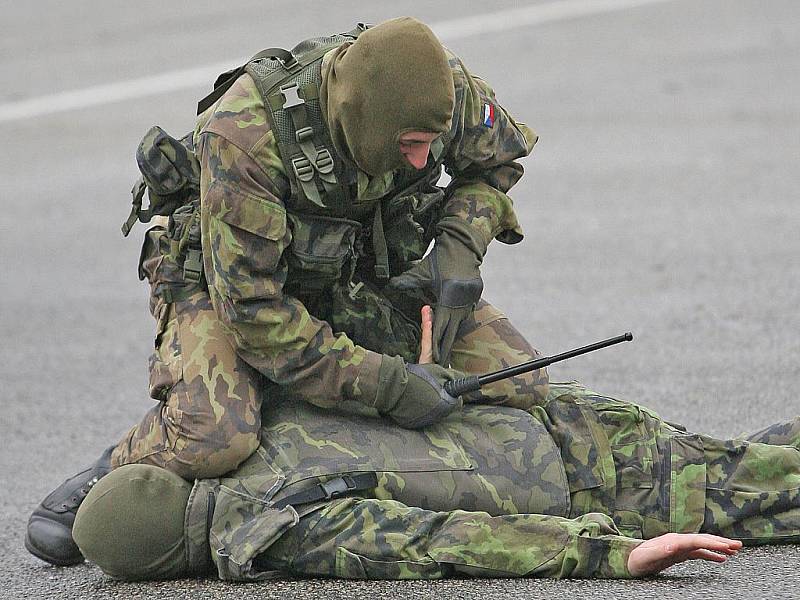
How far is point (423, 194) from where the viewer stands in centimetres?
420

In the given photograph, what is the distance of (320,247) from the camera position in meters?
3.84

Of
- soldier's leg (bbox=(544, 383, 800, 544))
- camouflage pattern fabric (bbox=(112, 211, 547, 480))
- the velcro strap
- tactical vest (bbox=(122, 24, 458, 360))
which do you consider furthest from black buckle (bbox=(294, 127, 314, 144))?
soldier's leg (bbox=(544, 383, 800, 544))

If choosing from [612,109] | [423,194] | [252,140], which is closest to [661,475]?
[423,194]

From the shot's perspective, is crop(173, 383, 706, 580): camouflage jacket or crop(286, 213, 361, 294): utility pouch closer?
crop(173, 383, 706, 580): camouflage jacket

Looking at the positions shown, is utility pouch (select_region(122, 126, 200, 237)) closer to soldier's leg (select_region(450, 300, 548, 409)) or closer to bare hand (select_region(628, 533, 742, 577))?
soldier's leg (select_region(450, 300, 548, 409))

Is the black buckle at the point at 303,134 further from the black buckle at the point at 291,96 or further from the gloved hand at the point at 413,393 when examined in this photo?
the gloved hand at the point at 413,393

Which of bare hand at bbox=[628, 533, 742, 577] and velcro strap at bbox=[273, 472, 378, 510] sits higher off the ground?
velcro strap at bbox=[273, 472, 378, 510]

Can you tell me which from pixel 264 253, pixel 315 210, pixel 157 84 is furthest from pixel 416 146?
pixel 157 84

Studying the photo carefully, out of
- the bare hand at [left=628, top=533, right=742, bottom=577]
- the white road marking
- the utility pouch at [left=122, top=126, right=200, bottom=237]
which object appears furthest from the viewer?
the white road marking

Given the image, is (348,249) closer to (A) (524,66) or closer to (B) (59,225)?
(B) (59,225)

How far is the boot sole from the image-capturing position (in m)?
4.02

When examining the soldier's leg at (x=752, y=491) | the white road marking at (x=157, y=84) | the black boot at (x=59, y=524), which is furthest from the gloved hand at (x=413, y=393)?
the white road marking at (x=157, y=84)

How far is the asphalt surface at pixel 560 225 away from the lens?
A: 512cm

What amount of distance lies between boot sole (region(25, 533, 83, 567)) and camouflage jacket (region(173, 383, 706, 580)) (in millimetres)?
488
